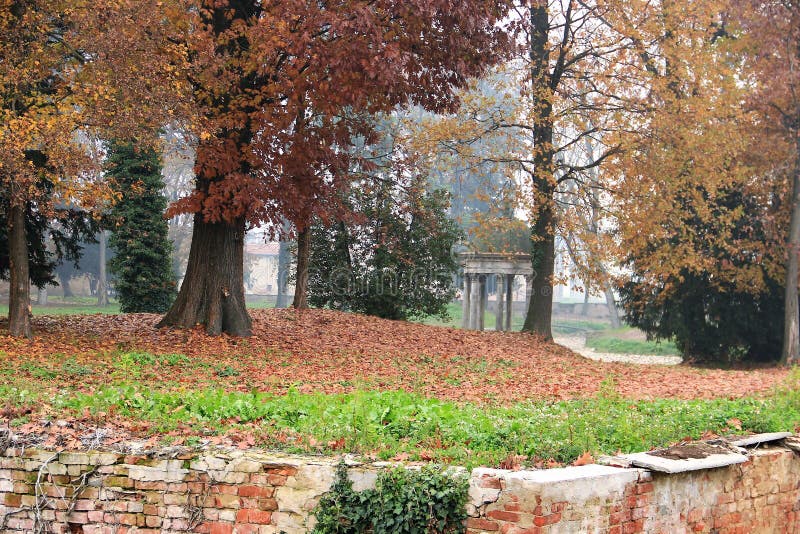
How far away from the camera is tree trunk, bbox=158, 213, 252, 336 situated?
1509 cm

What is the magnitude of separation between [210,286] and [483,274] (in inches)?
471

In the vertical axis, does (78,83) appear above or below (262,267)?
above

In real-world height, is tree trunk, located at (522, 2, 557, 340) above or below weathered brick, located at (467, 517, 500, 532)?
above

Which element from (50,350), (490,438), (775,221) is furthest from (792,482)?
(775,221)

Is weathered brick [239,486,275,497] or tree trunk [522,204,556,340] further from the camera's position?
tree trunk [522,204,556,340]

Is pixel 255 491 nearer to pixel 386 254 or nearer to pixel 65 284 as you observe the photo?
pixel 386 254

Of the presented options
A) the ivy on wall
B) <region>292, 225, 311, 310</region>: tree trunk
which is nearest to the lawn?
the ivy on wall

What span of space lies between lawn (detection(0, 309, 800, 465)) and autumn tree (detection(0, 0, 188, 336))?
270 centimetres

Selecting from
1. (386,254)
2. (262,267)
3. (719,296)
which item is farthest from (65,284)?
(719,296)

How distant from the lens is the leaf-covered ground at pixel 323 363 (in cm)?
1087

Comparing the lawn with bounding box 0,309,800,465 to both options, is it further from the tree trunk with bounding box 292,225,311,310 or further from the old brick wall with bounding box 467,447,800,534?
the tree trunk with bounding box 292,225,311,310

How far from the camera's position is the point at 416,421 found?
25.2 feet

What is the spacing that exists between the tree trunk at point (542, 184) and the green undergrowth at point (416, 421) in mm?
11016

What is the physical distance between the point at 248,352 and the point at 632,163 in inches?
424
